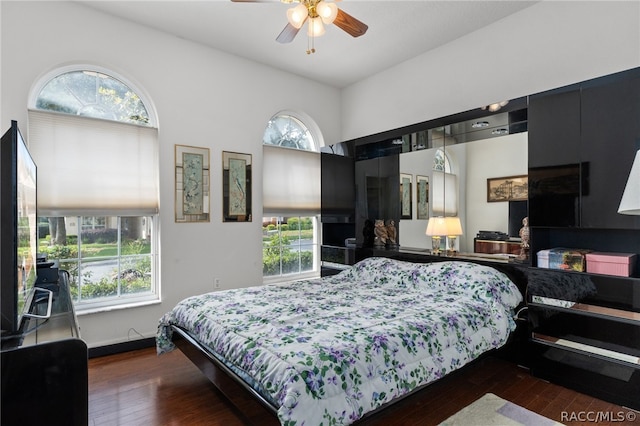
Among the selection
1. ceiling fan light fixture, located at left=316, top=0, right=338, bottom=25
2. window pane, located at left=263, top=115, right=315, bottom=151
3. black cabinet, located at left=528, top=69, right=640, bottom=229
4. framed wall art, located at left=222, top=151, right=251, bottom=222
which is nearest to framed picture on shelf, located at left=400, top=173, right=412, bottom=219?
black cabinet, located at left=528, top=69, right=640, bottom=229

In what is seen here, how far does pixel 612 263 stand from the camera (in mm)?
2455

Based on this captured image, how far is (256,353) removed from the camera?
6.01 ft

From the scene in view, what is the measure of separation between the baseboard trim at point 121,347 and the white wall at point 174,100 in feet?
0.17

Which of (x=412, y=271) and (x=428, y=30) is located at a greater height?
(x=428, y=30)

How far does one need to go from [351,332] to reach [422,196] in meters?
2.34

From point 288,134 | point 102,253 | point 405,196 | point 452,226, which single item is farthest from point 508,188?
point 102,253

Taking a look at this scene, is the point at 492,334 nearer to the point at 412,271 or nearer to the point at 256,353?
the point at 412,271

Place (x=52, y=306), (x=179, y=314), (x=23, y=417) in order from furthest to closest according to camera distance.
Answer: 1. (x=179, y=314)
2. (x=52, y=306)
3. (x=23, y=417)

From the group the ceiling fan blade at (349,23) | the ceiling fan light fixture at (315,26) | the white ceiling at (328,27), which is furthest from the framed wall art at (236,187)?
the ceiling fan blade at (349,23)

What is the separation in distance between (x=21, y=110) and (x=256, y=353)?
287 centimetres

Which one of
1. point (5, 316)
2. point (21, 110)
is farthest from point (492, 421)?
point (21, 110)

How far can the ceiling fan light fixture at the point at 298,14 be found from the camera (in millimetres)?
2322

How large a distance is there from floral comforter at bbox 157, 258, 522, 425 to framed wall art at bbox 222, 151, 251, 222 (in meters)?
1.29

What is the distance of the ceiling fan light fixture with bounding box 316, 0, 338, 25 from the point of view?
2.27 meters
